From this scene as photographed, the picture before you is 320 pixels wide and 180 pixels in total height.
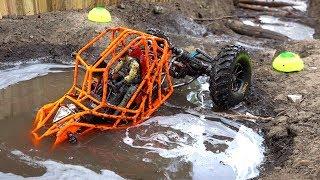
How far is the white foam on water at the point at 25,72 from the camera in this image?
29.9 ft

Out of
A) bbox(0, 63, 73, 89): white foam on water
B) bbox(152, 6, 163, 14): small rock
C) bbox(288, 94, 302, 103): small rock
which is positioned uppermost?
bbox(152, 6, 163, 14): small rock

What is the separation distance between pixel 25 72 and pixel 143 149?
3.55 metres

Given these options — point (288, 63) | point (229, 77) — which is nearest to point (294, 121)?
point (229, 77)

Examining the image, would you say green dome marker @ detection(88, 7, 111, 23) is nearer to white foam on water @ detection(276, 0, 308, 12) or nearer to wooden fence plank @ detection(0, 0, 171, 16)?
wooden fence plank @ detection(0, 0, 171, 16)

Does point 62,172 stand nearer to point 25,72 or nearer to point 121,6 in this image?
point 25,72

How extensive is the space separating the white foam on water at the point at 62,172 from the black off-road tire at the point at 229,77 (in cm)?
242

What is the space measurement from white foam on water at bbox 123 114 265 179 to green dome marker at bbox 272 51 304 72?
2104 mm

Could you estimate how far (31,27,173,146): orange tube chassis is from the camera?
7039 millimetres

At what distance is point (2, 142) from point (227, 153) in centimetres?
329

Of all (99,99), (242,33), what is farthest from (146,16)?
(99,99)

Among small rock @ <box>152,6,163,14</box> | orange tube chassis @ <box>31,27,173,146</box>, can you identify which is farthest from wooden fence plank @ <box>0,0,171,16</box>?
orange tube chassis @ <box>31,27,173,146</box>

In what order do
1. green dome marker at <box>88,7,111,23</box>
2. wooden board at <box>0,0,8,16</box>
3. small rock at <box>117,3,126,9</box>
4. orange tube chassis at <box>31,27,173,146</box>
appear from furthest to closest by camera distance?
small rock at <box>117,3,126,9</box>
green dome marker at <box>88,7,111,23</box>
wooden board at <box>0,0,8,16</box>
orange tube chassis at <box>31,27,173,146</box>

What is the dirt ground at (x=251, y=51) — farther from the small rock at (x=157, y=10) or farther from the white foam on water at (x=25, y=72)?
the white foam on water at (x=25, y=72)

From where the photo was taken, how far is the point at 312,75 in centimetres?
934
